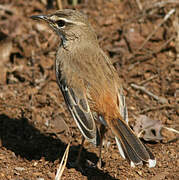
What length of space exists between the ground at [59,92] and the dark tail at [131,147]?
0.83 m

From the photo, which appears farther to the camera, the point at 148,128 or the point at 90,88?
the point at 148,128

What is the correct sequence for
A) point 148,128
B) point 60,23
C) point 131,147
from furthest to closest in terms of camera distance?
point 148,128
point 60,23
point 131,147

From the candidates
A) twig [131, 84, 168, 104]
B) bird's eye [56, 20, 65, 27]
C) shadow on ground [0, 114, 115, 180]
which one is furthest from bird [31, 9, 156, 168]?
twig [131, 84, 168, 104]

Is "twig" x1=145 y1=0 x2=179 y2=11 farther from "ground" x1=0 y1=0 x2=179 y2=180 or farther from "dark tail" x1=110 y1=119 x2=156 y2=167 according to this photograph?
"dark tail" x1=110 y1=119 x2=156 y2=167

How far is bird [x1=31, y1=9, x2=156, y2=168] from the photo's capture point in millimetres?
5961

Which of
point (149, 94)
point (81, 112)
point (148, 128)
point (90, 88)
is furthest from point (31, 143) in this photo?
point (149, 94)

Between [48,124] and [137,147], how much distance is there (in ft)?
9.11

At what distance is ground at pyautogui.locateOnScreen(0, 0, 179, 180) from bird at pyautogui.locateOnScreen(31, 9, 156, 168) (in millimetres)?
875

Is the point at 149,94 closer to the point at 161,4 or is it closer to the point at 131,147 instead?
the point at 161,4

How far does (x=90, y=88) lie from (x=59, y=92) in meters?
2.41

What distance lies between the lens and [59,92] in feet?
29.4

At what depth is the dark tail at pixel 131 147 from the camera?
574 cm

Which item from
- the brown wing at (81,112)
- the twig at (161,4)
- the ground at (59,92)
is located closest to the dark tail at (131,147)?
the brown wing at (81,112)

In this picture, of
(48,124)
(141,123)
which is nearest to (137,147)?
(141,123)
